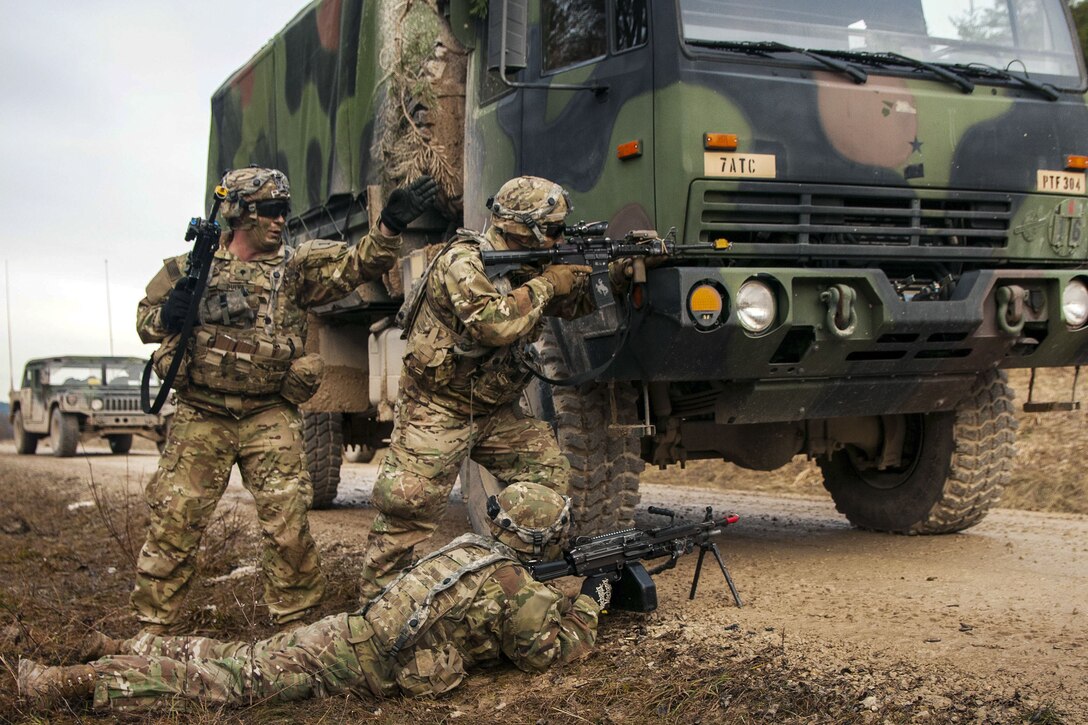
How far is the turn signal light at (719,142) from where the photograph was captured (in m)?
4.54

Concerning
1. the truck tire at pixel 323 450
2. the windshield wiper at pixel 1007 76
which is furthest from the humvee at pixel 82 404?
the windshield wiper at pixel 1007 76

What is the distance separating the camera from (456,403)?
4.50m

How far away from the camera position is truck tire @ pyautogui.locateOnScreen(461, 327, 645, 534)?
5168 millimetres

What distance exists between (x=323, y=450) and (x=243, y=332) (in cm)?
417

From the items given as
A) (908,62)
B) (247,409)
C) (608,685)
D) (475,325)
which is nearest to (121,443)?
(247,409)

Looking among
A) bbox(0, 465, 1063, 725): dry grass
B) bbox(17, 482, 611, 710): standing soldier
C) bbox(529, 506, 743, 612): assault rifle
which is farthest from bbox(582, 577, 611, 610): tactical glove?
bbox(17, 482, 611, 710): standing soldier

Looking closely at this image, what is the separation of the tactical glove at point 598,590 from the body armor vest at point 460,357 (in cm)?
82

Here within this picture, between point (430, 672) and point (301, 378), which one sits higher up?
point (301, 378)

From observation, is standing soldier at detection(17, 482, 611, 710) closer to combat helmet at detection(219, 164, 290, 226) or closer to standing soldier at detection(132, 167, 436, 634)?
standing soldier at detection(132, 167, 436, 634)

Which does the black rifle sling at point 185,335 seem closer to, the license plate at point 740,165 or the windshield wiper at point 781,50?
the license plate at point 740,165

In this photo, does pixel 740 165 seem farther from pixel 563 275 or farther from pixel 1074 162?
pixel 1074 162

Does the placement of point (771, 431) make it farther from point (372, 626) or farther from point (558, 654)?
point (372, 626)

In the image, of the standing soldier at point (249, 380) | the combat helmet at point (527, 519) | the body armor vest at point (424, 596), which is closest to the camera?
the body armor vest at point (424, 596)

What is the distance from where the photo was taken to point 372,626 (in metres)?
3.64
